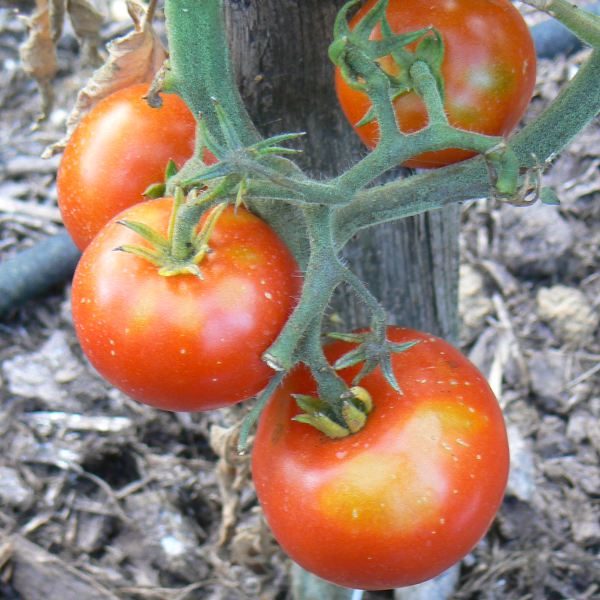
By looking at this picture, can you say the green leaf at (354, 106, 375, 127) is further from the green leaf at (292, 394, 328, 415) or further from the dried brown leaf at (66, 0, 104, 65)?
the dried brown leaf at (66, 0, 104, 65)

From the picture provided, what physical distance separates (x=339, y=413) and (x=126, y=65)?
58 centimetres

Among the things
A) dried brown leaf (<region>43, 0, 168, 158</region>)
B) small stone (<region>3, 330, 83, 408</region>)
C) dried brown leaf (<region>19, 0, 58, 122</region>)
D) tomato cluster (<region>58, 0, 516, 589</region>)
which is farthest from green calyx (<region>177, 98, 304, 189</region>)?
small stone (<region>3, 330, 83, 408</region>)

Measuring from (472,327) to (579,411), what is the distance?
0.33m

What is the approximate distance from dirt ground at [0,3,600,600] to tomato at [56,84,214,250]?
488 mm

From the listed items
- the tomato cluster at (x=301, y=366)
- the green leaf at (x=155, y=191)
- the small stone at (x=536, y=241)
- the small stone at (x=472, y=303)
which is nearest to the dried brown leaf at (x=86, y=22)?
the tomato cluster at (x=301, y=366)

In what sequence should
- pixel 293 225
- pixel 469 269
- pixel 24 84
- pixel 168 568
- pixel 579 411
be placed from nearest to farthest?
pixel 293 225, pixel 168 568, pixel 579 411, pixel 469 269, pixel 24 84

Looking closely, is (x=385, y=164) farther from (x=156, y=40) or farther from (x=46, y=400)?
(x=46, y=400)

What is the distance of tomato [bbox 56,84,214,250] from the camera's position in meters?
1.04

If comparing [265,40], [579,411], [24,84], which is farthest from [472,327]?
[24,84]

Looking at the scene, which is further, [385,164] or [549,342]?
[549,342]

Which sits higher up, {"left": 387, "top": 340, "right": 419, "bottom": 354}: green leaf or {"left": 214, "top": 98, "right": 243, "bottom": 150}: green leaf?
{"left": 214, "top": 98, "right": 243, "bottom": 150}: green leaf

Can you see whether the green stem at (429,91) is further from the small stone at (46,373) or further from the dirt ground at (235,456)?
the small stone at (46,373)

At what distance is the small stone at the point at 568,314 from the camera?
1.98 m

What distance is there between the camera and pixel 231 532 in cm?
162
